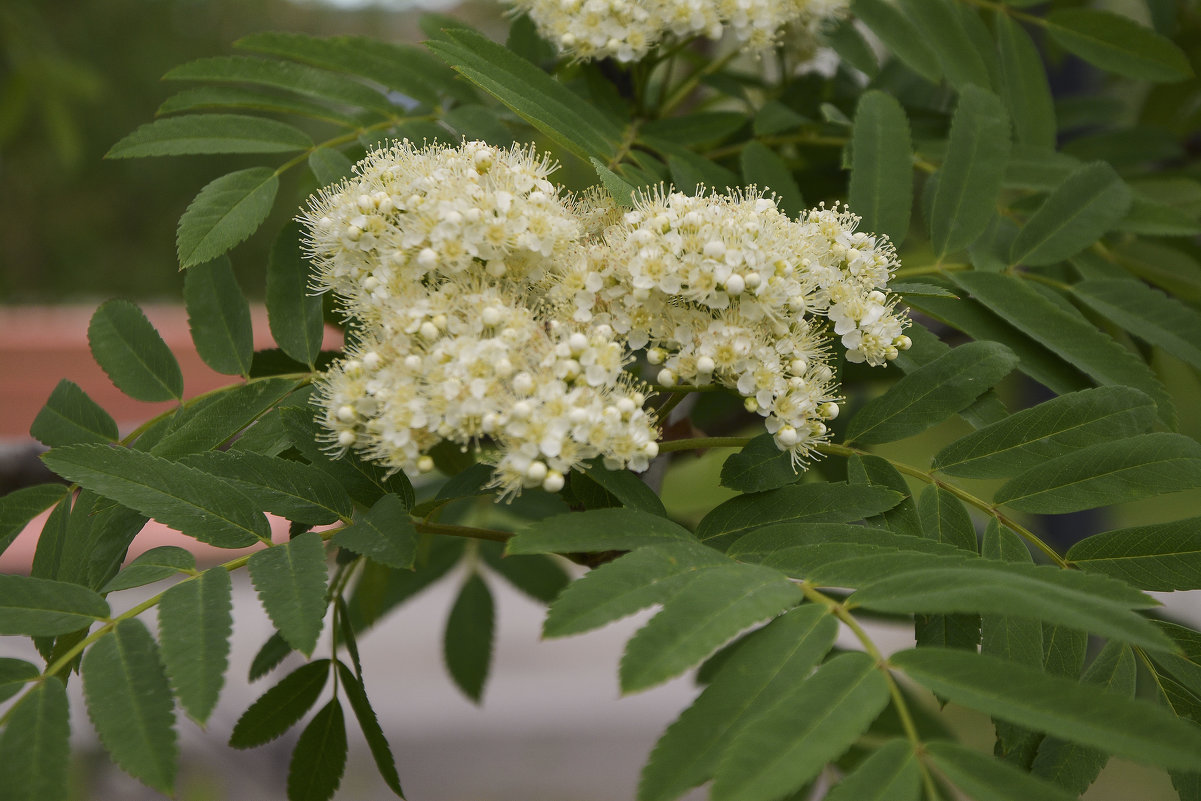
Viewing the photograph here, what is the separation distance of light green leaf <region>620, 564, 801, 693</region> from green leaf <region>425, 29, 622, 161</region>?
0.38 m

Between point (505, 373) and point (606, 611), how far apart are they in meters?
0.20

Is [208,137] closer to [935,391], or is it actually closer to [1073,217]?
[935,391]

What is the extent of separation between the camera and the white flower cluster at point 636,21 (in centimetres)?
106

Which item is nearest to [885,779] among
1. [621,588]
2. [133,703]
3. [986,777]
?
[986,777]

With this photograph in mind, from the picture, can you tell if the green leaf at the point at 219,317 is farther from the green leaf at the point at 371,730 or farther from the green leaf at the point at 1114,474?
the green leaf at the point at 1114,474

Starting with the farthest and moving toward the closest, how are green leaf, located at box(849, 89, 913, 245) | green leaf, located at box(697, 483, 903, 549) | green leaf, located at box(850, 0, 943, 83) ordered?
green leaf, located at box(850, 0, 943, 83), green leaf, located at box(849, 89, 913, 245), green leaf, located at box(697, 483, 903, 549)

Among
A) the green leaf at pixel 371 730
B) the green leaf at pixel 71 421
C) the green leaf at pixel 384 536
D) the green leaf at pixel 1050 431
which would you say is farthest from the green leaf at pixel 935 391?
the green leaf at pixel 71 421

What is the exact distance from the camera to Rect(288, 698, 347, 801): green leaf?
0.90 metres

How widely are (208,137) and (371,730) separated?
0.64 meters

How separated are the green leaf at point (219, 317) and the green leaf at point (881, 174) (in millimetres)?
660

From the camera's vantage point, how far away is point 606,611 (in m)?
0.58

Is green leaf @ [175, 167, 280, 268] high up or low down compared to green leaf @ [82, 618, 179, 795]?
up

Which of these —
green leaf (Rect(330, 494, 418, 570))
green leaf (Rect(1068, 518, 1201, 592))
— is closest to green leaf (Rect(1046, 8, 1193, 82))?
green leaf (Rect(1068, 518, 1201, 592))

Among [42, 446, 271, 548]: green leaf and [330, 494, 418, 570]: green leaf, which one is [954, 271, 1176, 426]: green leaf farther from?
[42, 446, 271, 548]: green leaf
